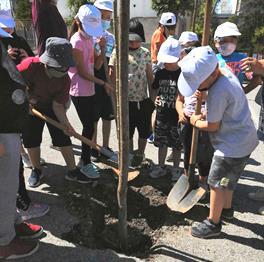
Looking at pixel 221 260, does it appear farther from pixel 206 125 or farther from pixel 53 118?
pixel 53 118

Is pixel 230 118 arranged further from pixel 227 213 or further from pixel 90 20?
pixel 90 20

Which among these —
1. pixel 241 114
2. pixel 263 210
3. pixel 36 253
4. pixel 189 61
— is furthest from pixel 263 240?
pixel 36 253

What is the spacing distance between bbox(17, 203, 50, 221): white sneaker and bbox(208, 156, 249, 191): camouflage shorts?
4.90 feet

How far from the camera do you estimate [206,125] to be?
8.80 feet

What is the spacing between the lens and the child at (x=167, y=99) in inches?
137

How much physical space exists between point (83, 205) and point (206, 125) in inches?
56.5

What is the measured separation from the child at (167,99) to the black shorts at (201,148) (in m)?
0.30

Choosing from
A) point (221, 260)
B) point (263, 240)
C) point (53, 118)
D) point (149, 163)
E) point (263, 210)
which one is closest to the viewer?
point (221, 260)

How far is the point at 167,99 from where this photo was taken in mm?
3672

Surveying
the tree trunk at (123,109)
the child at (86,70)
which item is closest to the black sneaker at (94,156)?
the child at (86,70)

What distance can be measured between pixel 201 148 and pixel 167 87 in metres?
0.80

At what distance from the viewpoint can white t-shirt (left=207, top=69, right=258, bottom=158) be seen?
8.38 ft

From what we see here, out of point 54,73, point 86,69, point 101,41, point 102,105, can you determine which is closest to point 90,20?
point 101,41

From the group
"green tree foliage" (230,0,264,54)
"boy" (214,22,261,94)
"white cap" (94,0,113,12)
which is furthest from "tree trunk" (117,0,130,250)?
"green tree foliage" (230,0,264,54)
